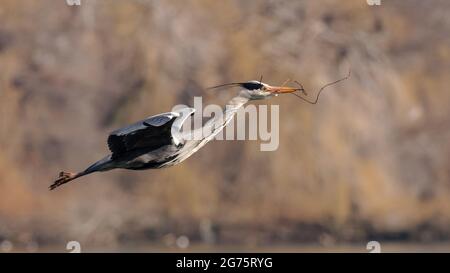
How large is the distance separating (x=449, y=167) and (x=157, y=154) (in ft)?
53.7

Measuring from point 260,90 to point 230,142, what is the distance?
595 inches

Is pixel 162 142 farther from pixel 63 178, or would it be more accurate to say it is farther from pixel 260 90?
pixel 63 178

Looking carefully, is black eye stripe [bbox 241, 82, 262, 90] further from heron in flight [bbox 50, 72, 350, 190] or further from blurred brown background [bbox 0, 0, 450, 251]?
blurred brown background [bbox 0, 0, 450, 251]

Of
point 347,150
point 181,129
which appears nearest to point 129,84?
point 347,150

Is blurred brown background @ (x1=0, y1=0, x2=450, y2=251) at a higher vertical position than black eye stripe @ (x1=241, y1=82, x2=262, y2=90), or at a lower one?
higher

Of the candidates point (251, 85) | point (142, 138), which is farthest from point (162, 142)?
point (251, 85)

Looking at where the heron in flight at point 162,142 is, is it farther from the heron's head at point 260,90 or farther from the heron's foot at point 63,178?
the heron's foot at point 63,178

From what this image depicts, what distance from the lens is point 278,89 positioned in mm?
13078

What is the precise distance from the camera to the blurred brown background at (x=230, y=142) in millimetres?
26594

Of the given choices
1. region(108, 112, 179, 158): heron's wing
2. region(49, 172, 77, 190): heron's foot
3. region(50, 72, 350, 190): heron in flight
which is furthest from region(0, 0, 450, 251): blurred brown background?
region(108, 112, 179, 158): heron's wing

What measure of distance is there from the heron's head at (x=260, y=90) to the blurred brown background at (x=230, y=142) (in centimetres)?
1224

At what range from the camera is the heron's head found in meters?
13.0

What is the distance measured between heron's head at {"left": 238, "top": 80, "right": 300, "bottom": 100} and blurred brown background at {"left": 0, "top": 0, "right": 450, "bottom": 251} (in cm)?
1224

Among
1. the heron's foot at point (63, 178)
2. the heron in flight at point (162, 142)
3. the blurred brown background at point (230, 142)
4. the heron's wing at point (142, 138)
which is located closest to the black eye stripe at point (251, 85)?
the heron in flight at point (162, 142)
